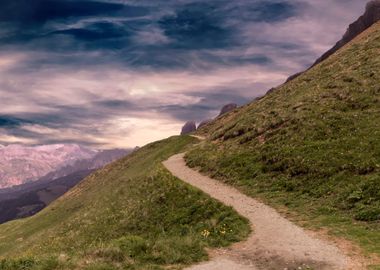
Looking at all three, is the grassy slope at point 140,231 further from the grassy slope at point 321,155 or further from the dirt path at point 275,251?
the grassy slope at point 321,155

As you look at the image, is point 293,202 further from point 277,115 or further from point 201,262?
point 277,115

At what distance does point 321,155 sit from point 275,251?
16.2 m

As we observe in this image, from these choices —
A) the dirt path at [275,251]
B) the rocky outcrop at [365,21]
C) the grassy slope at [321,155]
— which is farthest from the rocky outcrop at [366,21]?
the dirt path at [275,251]

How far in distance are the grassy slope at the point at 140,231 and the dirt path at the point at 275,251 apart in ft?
3.14

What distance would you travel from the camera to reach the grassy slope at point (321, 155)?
23.4m

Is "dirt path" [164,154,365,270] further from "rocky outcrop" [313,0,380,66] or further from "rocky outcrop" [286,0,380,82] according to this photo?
"rocky outcrop" [313,0,380,66]

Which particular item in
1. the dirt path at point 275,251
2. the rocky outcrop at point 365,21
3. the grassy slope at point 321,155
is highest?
the rocky outcrop at point 365,21

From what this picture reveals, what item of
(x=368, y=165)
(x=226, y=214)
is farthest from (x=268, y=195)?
(x=368, y=165)

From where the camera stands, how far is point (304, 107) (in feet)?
151

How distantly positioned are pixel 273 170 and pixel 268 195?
16.2 ft

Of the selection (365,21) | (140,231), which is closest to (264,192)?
(140,231)

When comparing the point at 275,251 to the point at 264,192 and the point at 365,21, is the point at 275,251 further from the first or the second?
the point at 365,21

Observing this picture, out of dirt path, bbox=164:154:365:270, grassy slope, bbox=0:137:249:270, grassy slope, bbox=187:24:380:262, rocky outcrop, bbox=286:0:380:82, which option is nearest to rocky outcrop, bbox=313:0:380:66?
rocky outcrop, bbox=286:0:380:82

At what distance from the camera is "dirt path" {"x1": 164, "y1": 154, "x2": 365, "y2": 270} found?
1631cm
